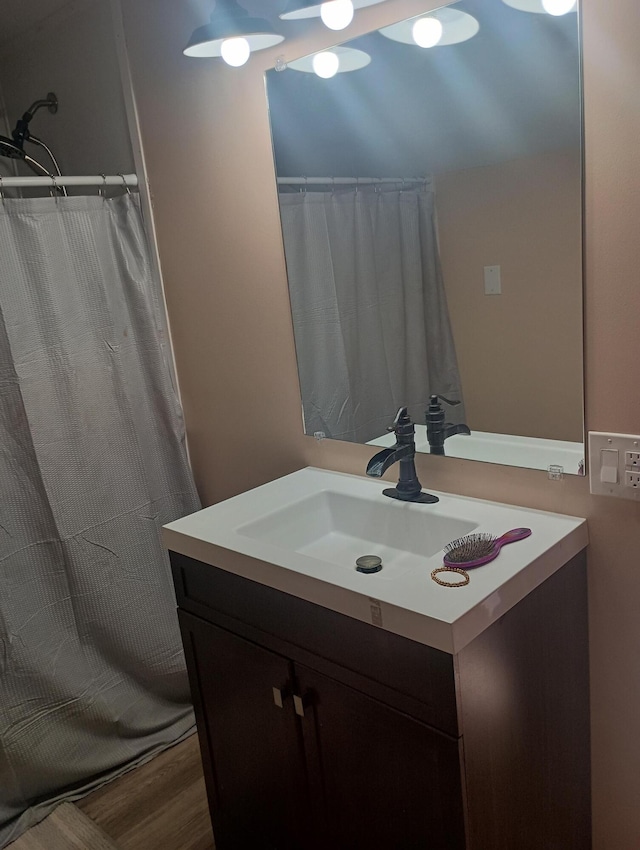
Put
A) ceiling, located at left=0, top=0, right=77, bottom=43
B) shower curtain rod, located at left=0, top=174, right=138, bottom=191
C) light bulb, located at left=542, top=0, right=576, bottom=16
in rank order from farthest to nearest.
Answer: ceiling, located at left=0, top=0, right=77, bottom=43
shower curtain rod, located at left=0, top=174, right=138, bottom=191
light bulb, located at left=542, top=0, right=576, bottom=16

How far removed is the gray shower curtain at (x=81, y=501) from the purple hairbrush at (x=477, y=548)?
1.19 metres

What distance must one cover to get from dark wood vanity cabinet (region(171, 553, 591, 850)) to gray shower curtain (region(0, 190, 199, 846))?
1.97 feet

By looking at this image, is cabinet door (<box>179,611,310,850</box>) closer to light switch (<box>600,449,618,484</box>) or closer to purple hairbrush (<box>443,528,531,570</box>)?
purple hairbrush (<box>443,528,531,570</box>)

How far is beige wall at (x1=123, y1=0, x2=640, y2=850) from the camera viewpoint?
1275mm

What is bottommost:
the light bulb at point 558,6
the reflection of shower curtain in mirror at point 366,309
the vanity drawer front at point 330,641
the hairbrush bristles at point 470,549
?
the vanity drawer front at point 330,641

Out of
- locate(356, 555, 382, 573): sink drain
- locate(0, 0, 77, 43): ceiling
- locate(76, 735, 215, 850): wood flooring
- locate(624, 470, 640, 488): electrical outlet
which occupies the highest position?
locate(0, 0, 77, 43): ceiling

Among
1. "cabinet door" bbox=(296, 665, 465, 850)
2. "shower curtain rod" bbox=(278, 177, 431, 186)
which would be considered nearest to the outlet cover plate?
"cabinet door" bbox=(296, 665, 465, 850)

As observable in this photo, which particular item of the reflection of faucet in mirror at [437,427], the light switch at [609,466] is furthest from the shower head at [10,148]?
the light switch at [609,466]

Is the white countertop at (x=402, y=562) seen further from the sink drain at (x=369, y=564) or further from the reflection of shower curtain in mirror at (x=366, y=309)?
the reflection of shower curtain in mirror at (x=366, y=309)

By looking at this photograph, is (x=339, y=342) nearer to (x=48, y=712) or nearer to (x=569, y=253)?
(x=569, y=253)

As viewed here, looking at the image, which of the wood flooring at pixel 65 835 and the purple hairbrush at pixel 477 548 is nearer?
the purple hairbrush at pixel 477 548

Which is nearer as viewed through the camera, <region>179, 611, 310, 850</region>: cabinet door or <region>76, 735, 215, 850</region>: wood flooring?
<region>179, 611, 310, 850</region>: cabinet door

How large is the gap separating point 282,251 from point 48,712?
150 centimetres

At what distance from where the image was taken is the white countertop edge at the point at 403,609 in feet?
3.72
